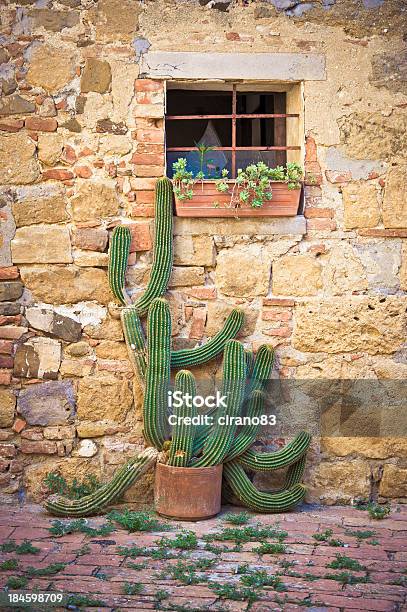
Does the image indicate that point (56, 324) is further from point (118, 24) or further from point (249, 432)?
point (118, 24)

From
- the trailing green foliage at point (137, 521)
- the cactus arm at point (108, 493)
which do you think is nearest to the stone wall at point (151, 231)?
the cactus arm at point (108, 493)

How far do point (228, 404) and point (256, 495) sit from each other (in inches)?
22.6

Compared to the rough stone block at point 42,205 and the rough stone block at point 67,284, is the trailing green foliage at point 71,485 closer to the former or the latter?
the rough stone block at point 67,284

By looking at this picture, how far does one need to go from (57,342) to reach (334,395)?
1.79 meters

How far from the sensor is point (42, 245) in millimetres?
5480

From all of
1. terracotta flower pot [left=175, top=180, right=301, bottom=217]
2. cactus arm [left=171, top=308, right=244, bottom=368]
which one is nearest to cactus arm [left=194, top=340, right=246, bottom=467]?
cactus arm [left=171, top=308, right=244, bottom=368]

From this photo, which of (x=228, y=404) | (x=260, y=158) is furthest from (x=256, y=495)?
(x=260, y=158)

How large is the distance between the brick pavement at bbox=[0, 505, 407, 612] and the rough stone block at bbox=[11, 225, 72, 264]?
5.11ft

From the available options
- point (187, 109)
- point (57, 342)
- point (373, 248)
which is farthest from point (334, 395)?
point (187, 109)

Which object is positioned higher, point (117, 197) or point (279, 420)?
point (117, 197)

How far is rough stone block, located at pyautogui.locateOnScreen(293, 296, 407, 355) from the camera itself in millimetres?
5539

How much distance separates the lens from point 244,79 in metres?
5.48

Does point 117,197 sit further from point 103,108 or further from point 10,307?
point 10,307

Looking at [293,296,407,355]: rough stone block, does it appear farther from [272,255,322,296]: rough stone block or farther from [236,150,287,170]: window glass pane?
[236,150,287,170]: window glass pane
